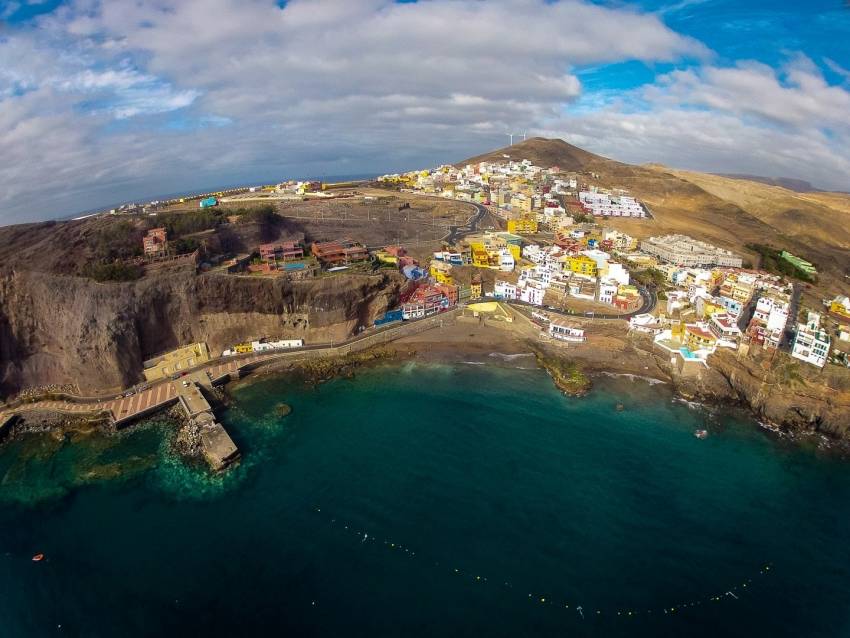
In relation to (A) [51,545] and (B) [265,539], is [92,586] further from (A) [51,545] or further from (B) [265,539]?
(B) [265,539]

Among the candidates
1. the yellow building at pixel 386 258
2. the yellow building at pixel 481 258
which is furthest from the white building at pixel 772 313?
the yellow building at pixel 386 258

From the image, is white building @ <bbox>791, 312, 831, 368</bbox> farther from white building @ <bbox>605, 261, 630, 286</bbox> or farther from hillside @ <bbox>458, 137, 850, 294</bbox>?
hillside @ <bbox>458, 137, 850, 294</bbox>

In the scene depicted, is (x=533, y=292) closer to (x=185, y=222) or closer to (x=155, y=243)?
(x=155, y=243)

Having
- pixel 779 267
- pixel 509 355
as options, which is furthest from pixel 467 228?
pixel 779 267

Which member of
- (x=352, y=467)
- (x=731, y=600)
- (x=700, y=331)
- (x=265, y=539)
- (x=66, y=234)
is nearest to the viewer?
(x=731, y=600)

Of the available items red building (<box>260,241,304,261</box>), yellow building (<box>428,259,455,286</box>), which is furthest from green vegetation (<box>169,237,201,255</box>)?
yellow building (<box>428,259,455,286</box>)

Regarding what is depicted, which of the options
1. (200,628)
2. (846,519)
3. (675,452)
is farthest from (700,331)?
Answer: (200,628)
